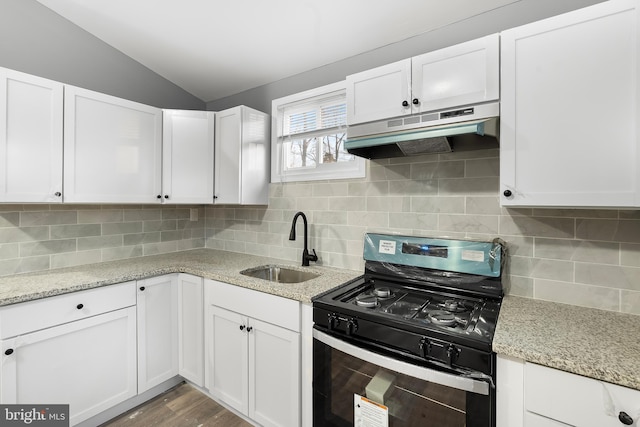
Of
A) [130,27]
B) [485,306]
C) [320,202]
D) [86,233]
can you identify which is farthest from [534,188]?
[86,233]

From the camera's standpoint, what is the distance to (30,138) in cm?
173

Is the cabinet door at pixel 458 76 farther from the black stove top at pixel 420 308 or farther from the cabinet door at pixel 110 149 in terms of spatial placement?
the cabinet door at pixel 110 149

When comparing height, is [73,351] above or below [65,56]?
below

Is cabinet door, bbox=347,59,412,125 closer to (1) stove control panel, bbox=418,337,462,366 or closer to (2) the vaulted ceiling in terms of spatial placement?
(2) the vaulted ceiling

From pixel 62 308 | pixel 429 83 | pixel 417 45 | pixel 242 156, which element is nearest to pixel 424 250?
pixel 429 83

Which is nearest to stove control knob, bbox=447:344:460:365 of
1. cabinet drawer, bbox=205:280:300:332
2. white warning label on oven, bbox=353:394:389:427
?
white warning label on oven, bbox=353:394:389:427

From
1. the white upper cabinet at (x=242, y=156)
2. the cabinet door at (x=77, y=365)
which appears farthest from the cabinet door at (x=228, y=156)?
the cabinet door at (x=77, y=365)

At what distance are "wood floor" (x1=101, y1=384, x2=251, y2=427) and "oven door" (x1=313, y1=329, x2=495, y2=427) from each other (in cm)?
82

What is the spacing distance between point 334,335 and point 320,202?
1113 mm

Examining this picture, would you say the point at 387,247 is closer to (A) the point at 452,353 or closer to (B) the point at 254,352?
(A) the point at 452,353

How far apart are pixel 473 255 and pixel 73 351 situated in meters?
2.33

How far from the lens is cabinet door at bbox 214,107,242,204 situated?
2379mm

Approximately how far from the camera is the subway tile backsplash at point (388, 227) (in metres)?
1.38

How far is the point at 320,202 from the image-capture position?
7.52 feet
